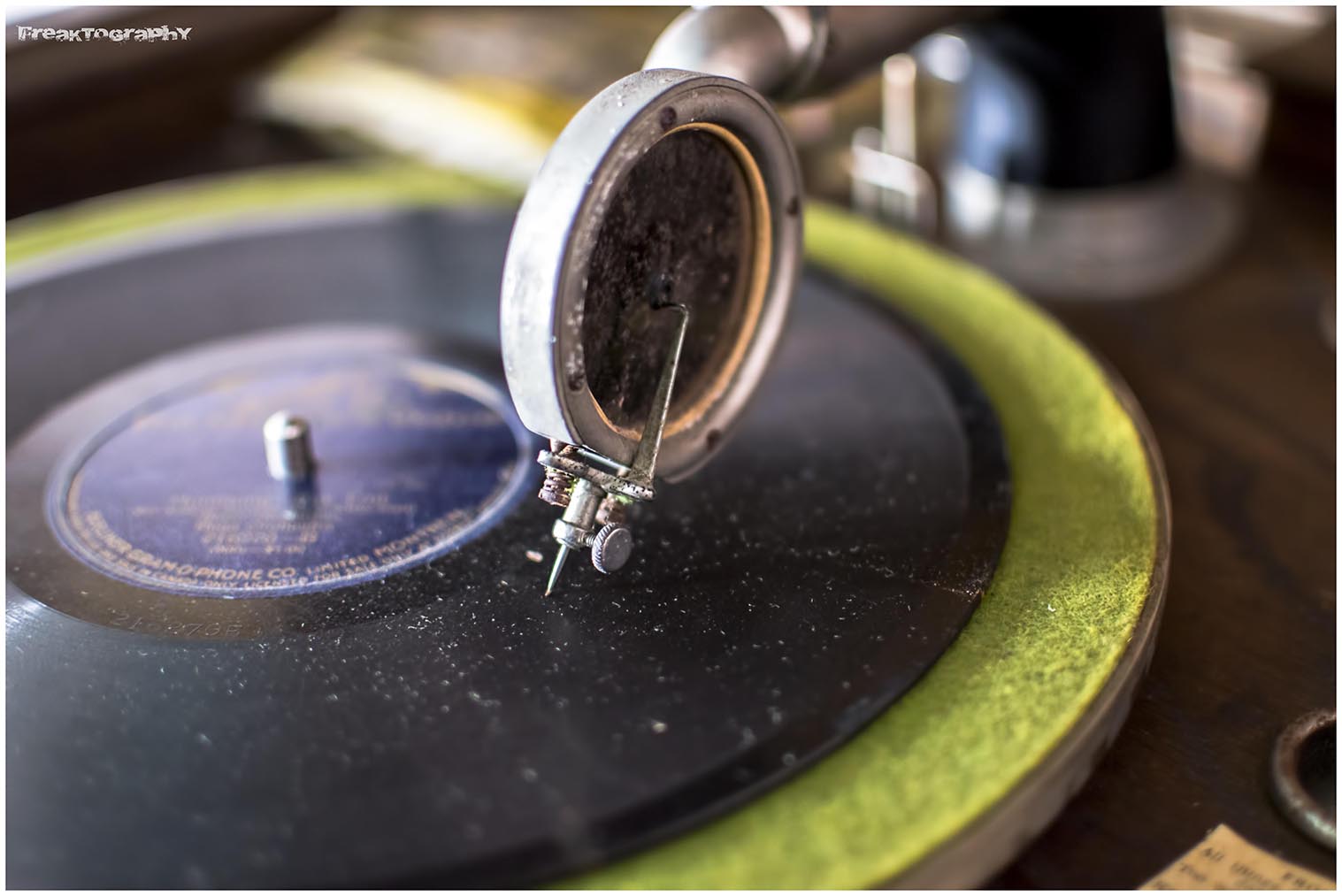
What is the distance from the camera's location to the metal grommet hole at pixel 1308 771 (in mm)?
470

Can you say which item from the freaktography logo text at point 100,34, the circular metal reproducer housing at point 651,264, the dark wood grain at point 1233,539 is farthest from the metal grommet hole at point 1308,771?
the freaktography logo text at point 100,34

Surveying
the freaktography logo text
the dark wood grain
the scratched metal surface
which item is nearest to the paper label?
the dark wood grain

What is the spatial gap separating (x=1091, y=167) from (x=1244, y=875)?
0.54m

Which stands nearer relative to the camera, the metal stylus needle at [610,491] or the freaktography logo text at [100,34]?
the metal stylus needle at [610,491]

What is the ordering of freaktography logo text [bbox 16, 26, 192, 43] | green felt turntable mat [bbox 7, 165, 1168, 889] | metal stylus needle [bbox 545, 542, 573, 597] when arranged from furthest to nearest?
freaktography logo text [bbox 16, 26, 192, 43] < metal stylus needle [bbox 545, 542, 573, 597] < green felt turntable mat [bbox 7, 165, 1168, 889]

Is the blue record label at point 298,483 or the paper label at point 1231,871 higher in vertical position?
the blue record label at point 298,483

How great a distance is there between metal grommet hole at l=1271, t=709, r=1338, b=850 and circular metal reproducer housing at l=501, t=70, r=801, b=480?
276mm

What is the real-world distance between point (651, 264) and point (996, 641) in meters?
0.22

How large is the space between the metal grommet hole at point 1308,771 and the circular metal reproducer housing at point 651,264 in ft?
0.90

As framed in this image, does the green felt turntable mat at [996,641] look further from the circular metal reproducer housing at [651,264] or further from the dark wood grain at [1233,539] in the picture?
the circular metal reproducer housing at [651,264]

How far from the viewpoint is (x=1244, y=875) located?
0.46 m

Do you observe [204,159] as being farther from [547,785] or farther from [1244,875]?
[1244,875]

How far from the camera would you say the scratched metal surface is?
0.43 m

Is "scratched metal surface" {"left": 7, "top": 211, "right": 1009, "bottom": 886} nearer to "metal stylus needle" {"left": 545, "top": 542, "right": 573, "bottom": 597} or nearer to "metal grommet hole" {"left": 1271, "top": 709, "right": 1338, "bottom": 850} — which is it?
"metal stylus needle" {"left": 545, "top": 542, "right": 573, "bottom": 597}
